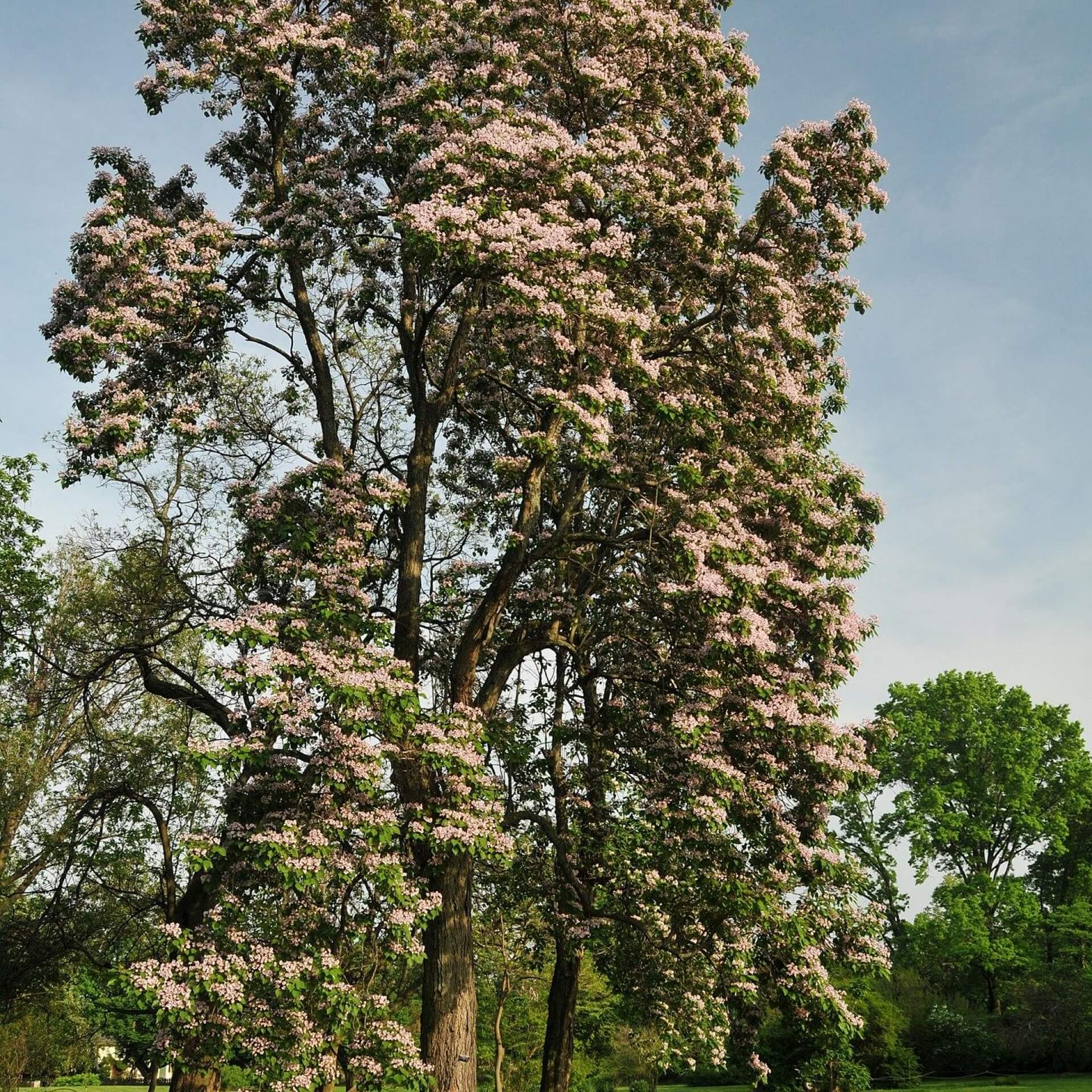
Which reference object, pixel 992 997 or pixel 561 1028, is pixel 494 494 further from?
pixel 992 997

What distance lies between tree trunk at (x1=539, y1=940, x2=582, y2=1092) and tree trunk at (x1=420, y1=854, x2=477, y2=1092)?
20.1 feet

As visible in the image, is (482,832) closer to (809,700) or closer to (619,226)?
(809,700)

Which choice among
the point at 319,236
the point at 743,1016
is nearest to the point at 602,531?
the point at 319,236

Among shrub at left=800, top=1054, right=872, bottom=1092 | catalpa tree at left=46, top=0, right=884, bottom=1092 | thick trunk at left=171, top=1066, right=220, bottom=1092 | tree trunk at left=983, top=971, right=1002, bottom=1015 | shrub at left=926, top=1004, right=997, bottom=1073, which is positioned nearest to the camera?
catalpa tree at left=46, top=0, right=884, bottom=1092

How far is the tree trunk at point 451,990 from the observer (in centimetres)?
1432

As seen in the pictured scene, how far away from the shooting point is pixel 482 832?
43.7 ft

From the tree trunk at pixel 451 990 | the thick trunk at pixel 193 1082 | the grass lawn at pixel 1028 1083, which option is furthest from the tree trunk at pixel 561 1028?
the grass lawn at pixel 1028 1083

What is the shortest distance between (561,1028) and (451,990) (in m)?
7.82

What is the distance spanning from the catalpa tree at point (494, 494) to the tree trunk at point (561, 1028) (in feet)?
10.2

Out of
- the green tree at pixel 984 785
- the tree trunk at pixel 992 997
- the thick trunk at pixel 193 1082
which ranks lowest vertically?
the tree trunk at pixel 992 997

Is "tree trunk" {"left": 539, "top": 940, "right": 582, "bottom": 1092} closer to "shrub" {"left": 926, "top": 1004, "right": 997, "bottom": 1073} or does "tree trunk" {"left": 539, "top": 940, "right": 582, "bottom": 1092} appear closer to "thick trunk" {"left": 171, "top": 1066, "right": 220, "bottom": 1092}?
"thick trunk" {"left": 171, "top": 1066, "right": 220, "bottom": 1092}

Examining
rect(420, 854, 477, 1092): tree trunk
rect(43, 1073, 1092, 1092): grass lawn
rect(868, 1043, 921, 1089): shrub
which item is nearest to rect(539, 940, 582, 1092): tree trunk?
rect(420, 854, 477, 1092): tree trunk

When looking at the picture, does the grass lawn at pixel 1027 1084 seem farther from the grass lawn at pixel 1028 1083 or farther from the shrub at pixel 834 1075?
the shrub at pixel 834 1075

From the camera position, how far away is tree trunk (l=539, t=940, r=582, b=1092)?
2083 cm
